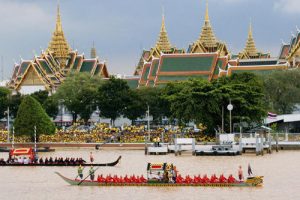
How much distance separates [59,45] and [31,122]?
4908 centimetres

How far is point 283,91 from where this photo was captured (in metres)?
96.7

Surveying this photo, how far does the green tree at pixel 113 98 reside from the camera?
341 feet

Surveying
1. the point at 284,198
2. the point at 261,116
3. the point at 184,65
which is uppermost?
the point at 184,65

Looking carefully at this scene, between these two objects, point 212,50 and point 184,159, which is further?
point 212,50

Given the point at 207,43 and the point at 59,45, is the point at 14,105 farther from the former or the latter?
the point at 207,43

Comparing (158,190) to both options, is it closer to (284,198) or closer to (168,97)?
(284,198)

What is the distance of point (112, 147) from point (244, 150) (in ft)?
51.0

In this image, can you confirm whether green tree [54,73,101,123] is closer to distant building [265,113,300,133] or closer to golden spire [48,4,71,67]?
golden spire [48,4,71,67]

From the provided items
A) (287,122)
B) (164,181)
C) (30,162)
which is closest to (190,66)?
(287,122)

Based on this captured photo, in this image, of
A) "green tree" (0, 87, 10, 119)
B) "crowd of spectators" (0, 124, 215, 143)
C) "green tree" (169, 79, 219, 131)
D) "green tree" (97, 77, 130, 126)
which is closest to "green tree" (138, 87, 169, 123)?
"green tree" (97, 77, 130, 126)

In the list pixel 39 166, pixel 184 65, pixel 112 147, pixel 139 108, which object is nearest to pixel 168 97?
pixel 112 147

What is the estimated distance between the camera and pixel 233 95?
84625 mm

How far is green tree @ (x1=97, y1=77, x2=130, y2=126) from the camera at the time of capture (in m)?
104

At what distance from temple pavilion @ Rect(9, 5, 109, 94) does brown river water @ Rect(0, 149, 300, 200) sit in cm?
5174
